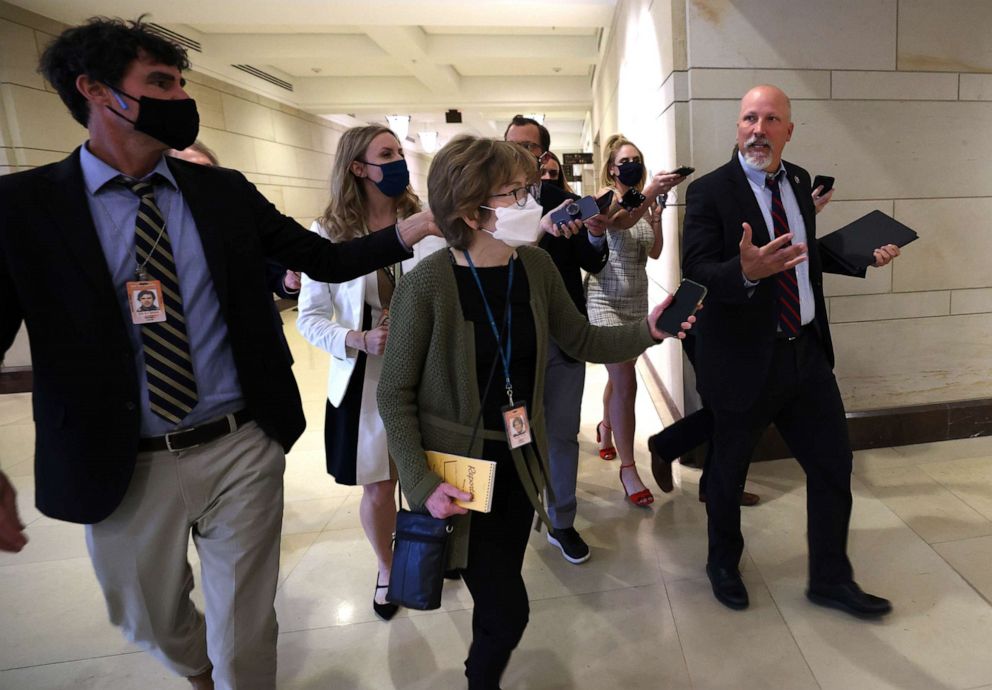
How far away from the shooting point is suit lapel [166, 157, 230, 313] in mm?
1430

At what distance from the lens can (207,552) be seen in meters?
1.50

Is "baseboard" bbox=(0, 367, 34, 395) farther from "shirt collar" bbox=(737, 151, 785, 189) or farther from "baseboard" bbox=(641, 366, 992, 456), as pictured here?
"shirt collar" bbox=(737, 151, 785, 189)

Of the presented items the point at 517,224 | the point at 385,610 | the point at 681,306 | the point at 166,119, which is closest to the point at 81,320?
the point at 166,119

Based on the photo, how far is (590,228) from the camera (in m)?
2.29

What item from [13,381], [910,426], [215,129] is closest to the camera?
[910,426]

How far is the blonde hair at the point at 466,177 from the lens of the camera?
4.83 ft

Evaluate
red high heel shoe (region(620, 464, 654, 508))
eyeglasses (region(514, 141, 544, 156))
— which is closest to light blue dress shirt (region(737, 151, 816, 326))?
eyeglasses (region(514, 141, 544, 156))

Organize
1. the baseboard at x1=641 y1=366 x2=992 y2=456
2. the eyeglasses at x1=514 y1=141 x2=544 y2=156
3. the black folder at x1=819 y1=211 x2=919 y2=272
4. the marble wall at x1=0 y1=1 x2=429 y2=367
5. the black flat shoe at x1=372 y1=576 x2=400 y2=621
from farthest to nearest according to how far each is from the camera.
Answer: the marble wall at x1=0 y1=1 x2=429 y2=367, the baseboard at x1=641 y1=366 x2=992 y2=456, the eyeglasses at x1=514 y1=141 x2=544 y2=156, the black flat shoe at x1=372 y1=576 x2=400 y2=621, the black folder at x1=819 y1=211 x2=919 y2=272

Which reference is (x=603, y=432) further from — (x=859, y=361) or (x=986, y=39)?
(x=986, y=39)

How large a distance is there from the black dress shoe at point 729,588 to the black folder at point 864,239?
1201mm

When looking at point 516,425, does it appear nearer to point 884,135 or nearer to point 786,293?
point 786,293

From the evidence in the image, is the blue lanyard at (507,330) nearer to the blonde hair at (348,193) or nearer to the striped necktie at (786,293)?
the blonde hair at (348,193)

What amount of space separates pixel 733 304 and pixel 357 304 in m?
1.25

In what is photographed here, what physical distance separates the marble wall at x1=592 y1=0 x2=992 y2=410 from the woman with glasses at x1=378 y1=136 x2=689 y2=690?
2.03m
